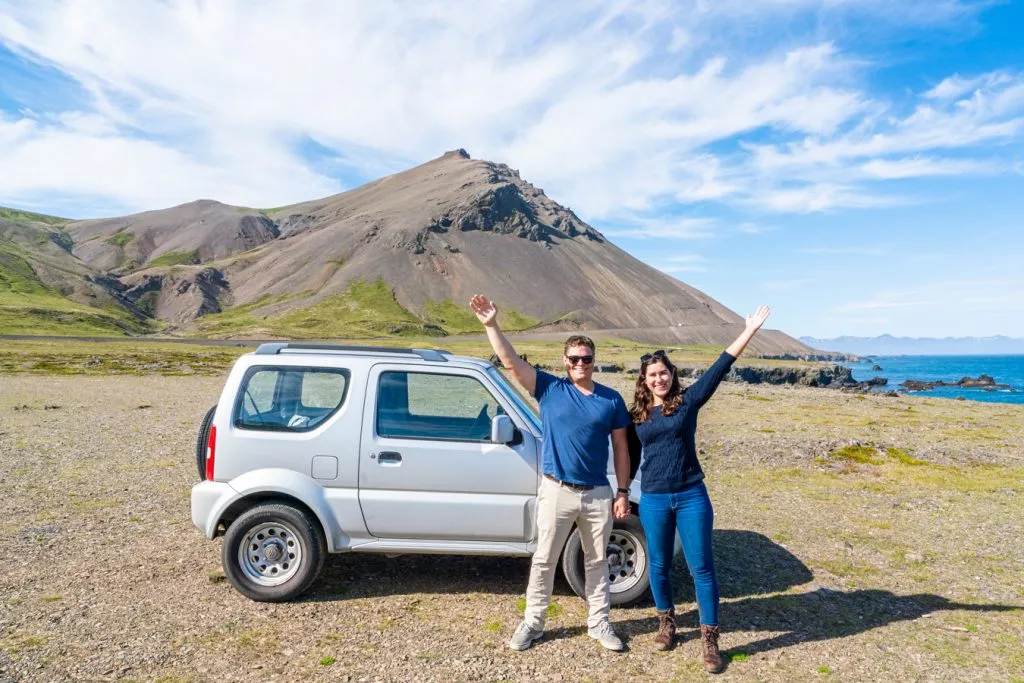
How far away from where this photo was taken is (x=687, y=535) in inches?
216

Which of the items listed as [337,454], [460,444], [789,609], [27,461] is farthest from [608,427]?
[27,461]

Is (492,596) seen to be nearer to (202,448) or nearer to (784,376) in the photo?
(202,448)

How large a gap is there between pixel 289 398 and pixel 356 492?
4.47 feet

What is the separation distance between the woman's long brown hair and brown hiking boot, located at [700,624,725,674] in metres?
1.93

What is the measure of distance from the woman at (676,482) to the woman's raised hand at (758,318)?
58 millimetres

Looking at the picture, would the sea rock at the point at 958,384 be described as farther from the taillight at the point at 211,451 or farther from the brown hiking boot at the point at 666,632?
the taillight at the point at 211,451

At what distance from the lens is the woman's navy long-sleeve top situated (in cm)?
547

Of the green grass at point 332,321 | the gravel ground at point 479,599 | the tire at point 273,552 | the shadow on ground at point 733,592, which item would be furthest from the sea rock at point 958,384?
the green grass at point 332,321

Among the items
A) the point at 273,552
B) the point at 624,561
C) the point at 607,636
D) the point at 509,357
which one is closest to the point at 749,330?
the point at 509,357

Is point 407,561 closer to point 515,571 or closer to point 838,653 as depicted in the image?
point 515,571

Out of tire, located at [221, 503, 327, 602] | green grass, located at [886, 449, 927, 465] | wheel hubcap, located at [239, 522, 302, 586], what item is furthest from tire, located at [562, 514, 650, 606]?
green grass, located at [886, 449, 927, 465]

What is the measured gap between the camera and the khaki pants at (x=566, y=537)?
5.55m

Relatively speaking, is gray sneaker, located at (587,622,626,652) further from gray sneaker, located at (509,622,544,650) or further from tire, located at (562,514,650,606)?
tire, located at (562,514,650,606)

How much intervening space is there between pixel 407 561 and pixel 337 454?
2.24 metres
